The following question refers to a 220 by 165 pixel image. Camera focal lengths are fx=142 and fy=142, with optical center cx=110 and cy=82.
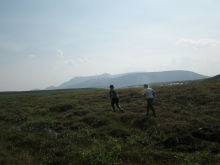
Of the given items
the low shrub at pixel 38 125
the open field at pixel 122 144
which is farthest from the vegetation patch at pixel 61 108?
the open field at pixel 122 144

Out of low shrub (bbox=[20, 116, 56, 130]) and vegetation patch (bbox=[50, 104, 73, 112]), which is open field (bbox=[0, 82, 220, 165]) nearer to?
low shrub (bbox=[20, 116, 56, 130])

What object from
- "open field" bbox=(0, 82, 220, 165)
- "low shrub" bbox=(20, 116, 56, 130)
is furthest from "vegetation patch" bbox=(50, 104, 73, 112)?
"open field" bbox=(0, 82, 220, 165)

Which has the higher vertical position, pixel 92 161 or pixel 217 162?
pixel 92 161

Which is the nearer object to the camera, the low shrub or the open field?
the open field

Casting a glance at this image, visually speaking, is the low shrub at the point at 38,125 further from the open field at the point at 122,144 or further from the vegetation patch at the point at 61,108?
the vegetation patch at the point at 61,108

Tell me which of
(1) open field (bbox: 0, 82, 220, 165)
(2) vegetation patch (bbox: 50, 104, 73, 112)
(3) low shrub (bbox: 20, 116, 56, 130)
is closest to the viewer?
(1) open field (bbox: 0, 82, 220, 165)

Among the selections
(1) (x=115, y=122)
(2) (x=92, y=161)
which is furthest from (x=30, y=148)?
(1) (x=115, y=122)

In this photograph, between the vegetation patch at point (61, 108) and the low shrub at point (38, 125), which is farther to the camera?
the vegetation patch at point (61, 108)

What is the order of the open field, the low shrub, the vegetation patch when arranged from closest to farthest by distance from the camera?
the open field < the low shrub < the vegetation patch

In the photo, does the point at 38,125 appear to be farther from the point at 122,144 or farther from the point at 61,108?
the point at 122,144

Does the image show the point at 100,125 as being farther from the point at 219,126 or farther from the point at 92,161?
the point at 219,126

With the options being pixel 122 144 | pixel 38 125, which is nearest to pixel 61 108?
pixel 38 125

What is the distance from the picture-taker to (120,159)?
6.67 m

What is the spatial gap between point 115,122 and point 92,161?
7373 mm
